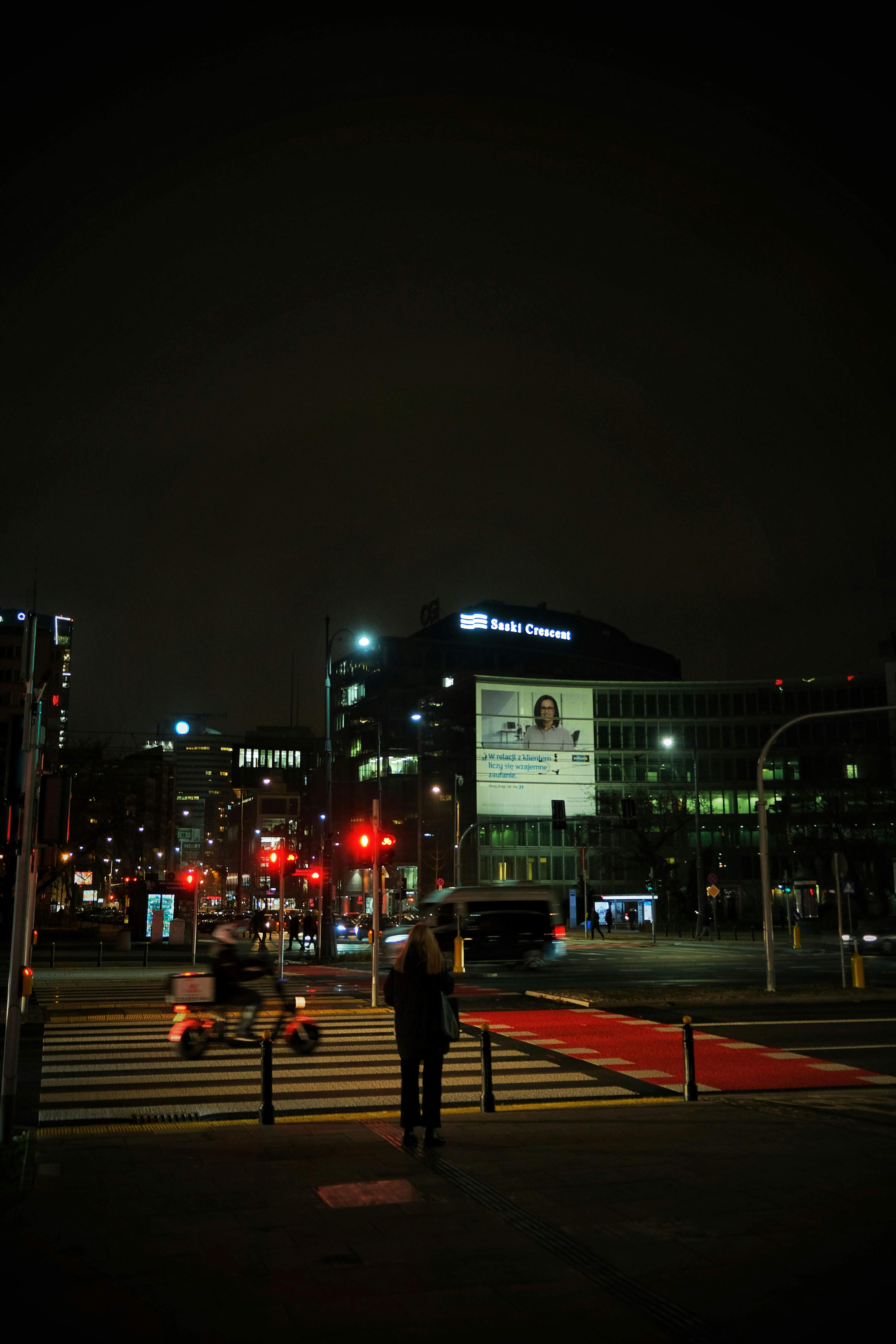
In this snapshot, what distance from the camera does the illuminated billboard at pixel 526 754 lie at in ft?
294

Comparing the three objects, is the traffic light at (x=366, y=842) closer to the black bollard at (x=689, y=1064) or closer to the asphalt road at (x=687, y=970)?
the asphalt road at (x=687, y=970)

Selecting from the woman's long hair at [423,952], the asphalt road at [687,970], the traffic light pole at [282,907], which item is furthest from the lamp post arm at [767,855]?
the woman's long hair at [423,952]

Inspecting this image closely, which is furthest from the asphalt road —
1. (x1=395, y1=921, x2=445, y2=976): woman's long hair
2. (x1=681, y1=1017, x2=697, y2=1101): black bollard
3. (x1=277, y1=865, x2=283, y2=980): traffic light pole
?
(x1=395, y1=921, x2=445, y2=976): woman's long hair

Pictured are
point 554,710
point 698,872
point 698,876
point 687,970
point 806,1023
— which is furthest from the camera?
point 554,710

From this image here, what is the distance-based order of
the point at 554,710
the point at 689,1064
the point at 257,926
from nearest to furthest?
1. the point at 689,1064
2. the point at 257,926
3. the point at 554,710

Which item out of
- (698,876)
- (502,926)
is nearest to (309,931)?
(502,926)

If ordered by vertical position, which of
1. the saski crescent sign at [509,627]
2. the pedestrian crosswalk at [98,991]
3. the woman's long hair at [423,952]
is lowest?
the pedestrian crosswalk at [98,991]

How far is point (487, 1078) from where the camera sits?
34.6 feet

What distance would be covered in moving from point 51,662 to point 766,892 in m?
18.1

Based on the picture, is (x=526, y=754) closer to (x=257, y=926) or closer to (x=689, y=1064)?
(x=257, y=926)

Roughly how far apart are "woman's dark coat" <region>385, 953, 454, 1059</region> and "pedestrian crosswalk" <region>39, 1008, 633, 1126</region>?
7.01ft

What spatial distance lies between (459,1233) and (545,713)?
86.1 metres

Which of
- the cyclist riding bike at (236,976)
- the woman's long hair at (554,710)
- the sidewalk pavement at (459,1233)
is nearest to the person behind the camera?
the sidewalk pavement at (459,1233)

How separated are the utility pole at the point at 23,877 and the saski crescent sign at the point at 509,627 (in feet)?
389
